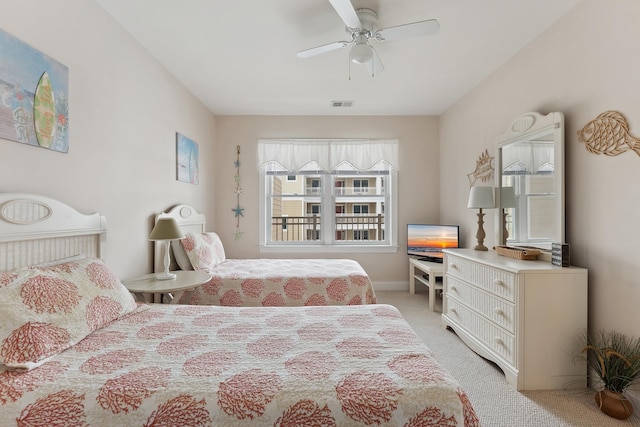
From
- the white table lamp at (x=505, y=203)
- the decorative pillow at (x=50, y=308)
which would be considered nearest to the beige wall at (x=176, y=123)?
the white table lamp at (x=505, y=203)

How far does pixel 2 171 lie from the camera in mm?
1479

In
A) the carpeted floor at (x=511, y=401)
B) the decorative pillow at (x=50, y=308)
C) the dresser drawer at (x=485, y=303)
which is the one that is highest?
the decorative pillow at (x=50, y=308)

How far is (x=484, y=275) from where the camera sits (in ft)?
7.95

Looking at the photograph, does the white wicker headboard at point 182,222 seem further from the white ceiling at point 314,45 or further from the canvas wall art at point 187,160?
the white ceiling at point 314,45

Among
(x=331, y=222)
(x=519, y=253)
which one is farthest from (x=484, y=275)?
(x=331, y=222)

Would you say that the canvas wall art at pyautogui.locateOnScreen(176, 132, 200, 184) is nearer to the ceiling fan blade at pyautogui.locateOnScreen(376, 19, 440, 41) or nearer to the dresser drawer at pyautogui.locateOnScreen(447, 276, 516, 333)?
the ceiling fan blade at pyautogui.locateOnScreen(376, 19, 440, 41)

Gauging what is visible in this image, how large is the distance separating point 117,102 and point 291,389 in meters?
2.35

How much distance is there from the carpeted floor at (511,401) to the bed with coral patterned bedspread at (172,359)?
0.88m

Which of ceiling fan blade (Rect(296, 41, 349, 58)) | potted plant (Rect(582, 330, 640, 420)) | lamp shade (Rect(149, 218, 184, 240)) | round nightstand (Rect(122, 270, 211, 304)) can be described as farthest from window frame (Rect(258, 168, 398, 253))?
potted plant (Rect(582, 330, 640, 420))

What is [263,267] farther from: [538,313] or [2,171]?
[538,313]

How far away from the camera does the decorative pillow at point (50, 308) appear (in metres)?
1.16

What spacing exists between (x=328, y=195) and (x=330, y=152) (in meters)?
0.64

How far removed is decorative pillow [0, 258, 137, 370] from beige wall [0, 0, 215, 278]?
0.50 m

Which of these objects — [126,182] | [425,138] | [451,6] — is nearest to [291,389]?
[126,182]
